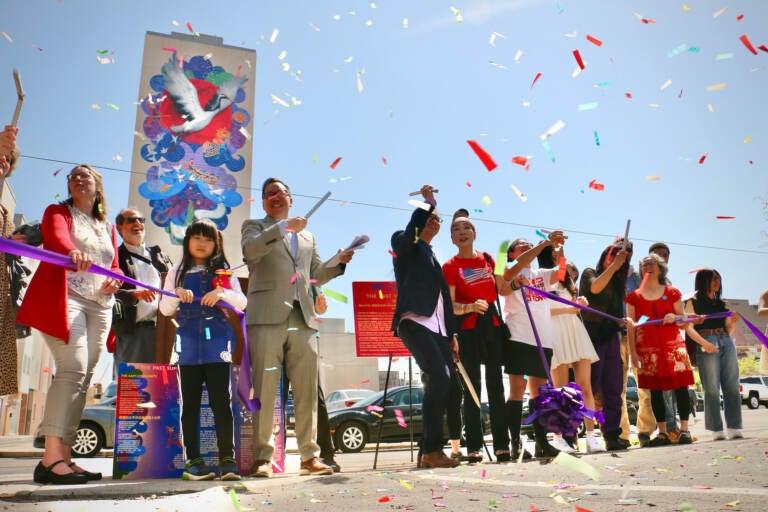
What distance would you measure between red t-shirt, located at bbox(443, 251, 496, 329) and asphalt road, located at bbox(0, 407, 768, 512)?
1.37 meters

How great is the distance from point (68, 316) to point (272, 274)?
4.04ft

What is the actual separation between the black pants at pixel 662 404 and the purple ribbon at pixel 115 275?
370 centimetres

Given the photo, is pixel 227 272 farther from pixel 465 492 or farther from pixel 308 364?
pixel 465 492

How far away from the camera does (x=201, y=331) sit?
→ 3.90 m

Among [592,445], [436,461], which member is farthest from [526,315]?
[436,461]

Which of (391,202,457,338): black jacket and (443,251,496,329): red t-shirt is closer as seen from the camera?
(391,202,457,338): black jacket

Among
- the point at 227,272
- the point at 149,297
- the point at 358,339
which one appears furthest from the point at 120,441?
the point at 358,339

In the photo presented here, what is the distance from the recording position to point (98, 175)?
12.9 ft

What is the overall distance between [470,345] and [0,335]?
118 inches

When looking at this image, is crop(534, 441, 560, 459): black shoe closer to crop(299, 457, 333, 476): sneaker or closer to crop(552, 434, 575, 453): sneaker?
crop(552, 434, 575, 453): sneaker

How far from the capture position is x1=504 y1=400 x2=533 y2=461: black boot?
469cm

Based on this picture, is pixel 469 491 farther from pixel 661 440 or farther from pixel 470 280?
pixel 661 440

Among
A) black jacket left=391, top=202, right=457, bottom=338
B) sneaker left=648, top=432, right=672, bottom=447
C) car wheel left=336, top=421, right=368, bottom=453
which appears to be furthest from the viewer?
car wheel left=336, top=421, right=368, bottom=453

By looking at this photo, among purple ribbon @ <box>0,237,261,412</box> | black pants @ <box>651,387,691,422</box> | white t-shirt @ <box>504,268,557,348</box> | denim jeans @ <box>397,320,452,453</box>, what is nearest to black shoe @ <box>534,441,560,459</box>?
white t-shirt @ <box>504,268,557,348</box>
